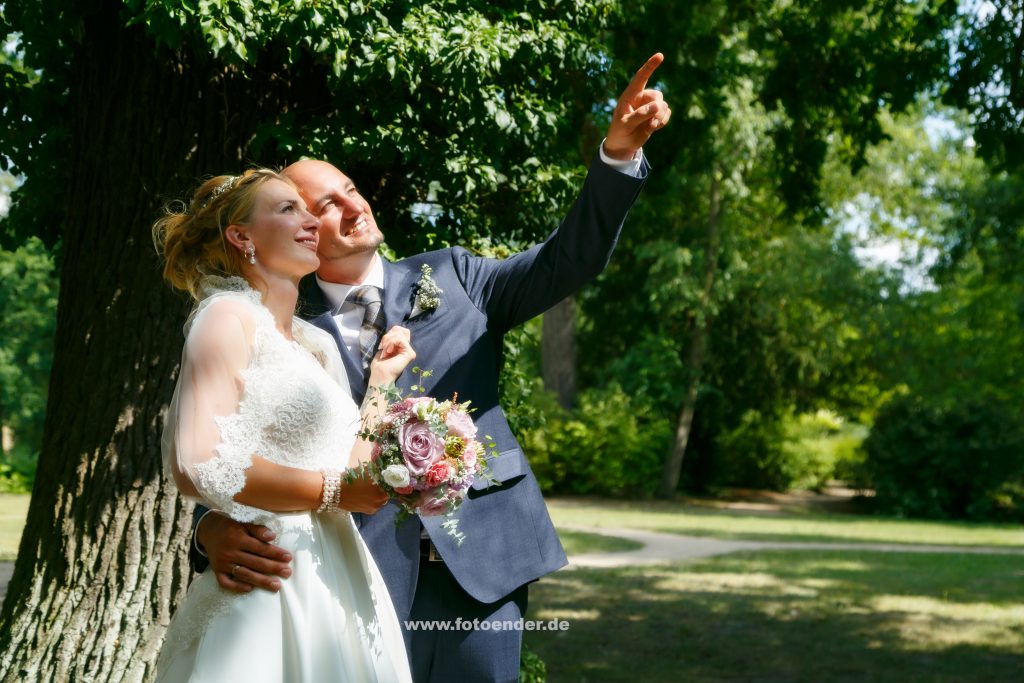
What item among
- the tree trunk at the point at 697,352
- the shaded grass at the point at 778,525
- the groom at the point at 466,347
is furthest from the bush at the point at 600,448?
the groom at the point at 466,347

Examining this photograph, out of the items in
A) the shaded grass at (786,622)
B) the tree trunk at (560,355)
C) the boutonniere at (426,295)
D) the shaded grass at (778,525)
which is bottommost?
the shaded grass at (786,622)

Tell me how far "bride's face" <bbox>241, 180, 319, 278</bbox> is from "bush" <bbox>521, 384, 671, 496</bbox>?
24.0 metres

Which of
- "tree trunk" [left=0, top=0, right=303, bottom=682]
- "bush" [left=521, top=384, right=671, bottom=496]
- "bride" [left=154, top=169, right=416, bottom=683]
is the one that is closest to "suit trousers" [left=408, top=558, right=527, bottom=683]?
"bride" [left=154, top=169, right=416, bottom=683]

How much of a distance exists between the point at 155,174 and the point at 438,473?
3530mm

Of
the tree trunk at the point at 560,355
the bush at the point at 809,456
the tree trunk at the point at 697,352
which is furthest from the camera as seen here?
the bush at the point at 809,456

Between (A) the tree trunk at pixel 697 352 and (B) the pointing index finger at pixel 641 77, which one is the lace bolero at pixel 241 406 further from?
(A) the tree trunk at pixel 697 352

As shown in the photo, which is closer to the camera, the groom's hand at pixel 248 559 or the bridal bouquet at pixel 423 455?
the bridal bouquet at pixel 423 455

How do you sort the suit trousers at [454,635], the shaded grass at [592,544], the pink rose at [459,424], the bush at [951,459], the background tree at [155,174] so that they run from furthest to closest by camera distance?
the bush at [951,459] → the shaded grass at [592,544] → the background tree at [155,174] → the suit trousers at [454,635] → the pink rose at [459,424]

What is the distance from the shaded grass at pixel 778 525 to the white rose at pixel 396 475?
17202 millimetres

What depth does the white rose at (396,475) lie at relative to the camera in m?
2.52

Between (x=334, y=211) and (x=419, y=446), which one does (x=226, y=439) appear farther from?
(x=334, y=211)

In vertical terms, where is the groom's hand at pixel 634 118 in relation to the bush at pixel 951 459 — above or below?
above

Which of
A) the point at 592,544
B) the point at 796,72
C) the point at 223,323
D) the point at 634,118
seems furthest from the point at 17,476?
the point at 634,118

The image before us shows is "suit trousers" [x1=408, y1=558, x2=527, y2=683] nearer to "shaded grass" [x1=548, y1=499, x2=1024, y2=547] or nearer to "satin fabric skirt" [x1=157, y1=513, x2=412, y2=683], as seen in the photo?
"satin fabric skirt" [x1=157, y1=513, x2=412, y2=683]
